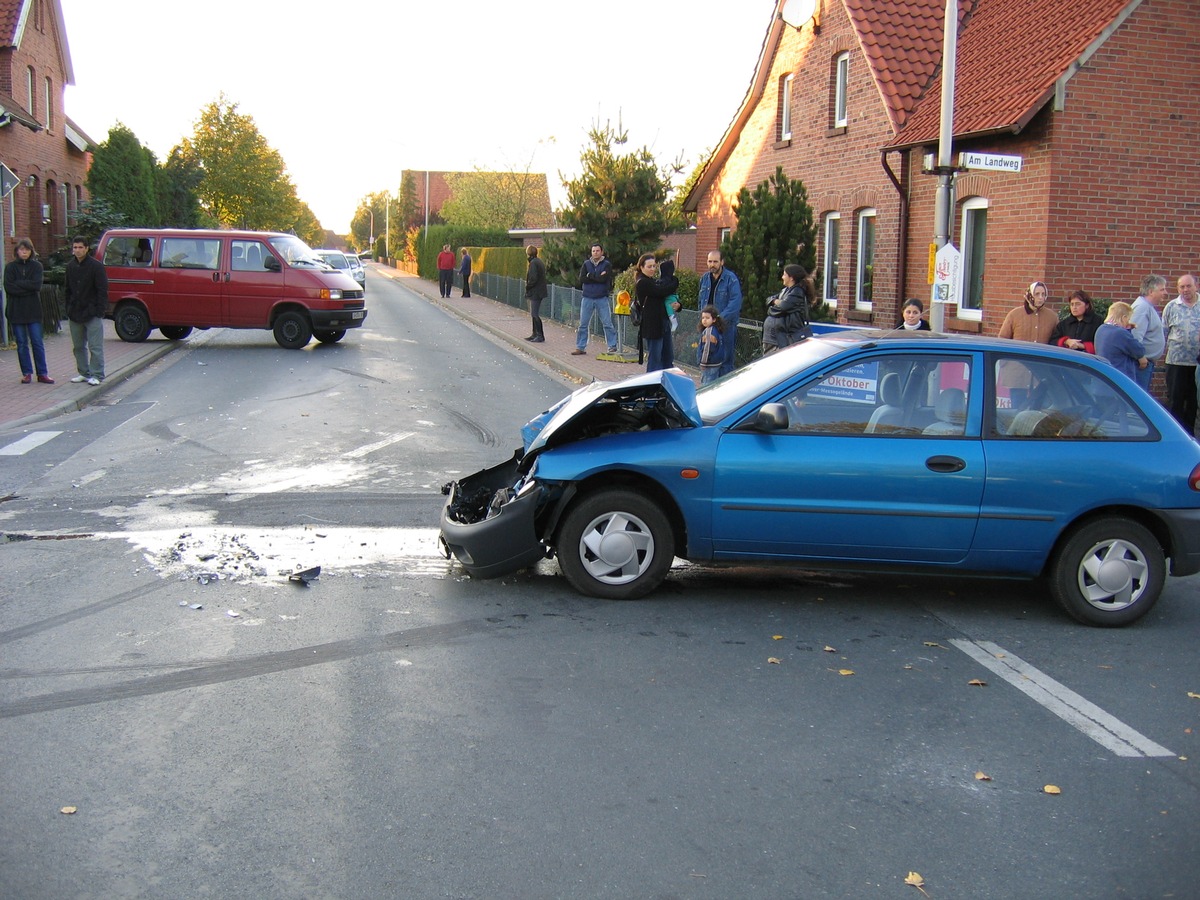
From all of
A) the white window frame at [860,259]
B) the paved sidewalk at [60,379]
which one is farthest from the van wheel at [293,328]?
the white window frame at [860,259]

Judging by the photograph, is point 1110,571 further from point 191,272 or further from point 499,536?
point 191,272

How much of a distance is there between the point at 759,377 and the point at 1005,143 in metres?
11.1

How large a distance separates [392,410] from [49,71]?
28793mm

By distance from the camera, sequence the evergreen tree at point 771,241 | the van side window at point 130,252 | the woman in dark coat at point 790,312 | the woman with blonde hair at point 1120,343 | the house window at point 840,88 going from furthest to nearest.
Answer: the house window at point 840,88 < the van side window at point 130,252 < the evergreen tree at point 771,241 < the woman in dark coat at point 790,312 < the woman with blonde hair at point 1120,343

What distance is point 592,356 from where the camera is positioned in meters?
20.6

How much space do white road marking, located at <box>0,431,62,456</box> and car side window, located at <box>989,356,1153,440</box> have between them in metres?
8.58

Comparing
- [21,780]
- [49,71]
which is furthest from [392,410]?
[49,71]

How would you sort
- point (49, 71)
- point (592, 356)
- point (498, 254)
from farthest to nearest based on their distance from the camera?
1. point (498, 254)
2. point (49, 71)
3. point (592, 356)

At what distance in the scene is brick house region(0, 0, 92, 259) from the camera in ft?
102

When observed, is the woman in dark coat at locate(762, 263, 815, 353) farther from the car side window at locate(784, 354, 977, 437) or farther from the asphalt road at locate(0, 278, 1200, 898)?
the car side window at locate(784, 354, 977, 437)

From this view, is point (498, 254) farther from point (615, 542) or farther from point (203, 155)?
point (615, 542)

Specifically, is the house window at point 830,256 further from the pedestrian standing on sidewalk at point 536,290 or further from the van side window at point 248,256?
the van side window at point 248,256

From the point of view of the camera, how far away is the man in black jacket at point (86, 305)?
1537 cm

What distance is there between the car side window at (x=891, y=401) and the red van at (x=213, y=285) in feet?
53.6
